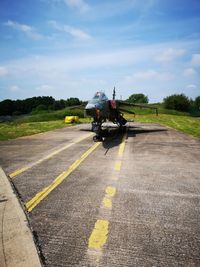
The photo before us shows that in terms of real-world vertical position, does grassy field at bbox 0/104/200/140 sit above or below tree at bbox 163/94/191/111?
below

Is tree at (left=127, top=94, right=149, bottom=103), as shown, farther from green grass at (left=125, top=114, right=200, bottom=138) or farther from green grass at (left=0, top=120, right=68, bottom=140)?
green grass at (left=0, top=120, right=68, bottom=140)

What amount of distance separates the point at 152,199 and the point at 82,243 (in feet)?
8.07

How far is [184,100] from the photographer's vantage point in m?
91.5

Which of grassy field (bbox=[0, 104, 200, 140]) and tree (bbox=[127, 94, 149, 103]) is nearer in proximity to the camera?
grassy field (bbox=[0, 104, 200, 140])

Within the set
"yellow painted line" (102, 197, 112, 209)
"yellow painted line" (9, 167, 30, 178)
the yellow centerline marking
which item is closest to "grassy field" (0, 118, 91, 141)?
"yellow painted line" (9, 167, 30, 178)

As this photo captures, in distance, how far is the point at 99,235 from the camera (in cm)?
376

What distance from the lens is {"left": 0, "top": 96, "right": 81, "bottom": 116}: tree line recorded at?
135 metres

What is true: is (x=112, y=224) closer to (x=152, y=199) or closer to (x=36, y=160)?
(x=152, y=199)

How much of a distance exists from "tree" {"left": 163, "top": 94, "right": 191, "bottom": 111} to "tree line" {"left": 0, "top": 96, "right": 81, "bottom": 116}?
239 ft

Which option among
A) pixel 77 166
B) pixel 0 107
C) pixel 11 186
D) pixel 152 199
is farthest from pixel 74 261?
pixel 0 107

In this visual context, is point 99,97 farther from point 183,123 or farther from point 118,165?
point 183,123

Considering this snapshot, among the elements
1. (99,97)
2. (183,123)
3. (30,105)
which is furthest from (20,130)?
(30,105)

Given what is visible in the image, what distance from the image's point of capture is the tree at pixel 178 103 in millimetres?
90750

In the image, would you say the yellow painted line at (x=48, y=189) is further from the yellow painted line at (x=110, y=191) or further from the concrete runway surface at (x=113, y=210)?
the yellow painted line at (x=110, y=191)
